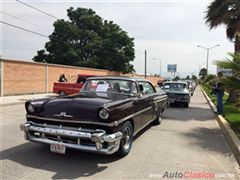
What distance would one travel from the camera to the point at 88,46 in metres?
42.2

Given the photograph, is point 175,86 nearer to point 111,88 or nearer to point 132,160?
point 111,88

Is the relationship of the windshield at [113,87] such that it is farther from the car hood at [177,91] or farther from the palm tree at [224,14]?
the palm tree at [224,14]

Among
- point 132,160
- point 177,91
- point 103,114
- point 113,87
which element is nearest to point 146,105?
point 113,87

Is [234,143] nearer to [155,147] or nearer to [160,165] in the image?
[155,147]

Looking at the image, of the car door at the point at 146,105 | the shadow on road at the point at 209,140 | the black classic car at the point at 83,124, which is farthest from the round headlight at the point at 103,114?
the shadow on road at the point at 209,140

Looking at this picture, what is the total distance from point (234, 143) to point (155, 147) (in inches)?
77.9

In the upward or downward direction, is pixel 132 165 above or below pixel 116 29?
below

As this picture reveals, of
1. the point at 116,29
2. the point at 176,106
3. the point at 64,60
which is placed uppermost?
the point at 116,29

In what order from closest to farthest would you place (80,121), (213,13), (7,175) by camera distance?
(7,175) → (80,121) → (213,13)

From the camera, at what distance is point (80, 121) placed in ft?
15.5

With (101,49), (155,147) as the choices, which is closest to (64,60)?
(101,49)

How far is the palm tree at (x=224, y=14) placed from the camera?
14.4 metres

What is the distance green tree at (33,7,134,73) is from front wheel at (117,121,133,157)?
36.0 meters

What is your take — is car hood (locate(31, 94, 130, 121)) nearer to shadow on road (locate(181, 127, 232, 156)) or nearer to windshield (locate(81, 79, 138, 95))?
windshield (locate(81, 79, 138, 95))
